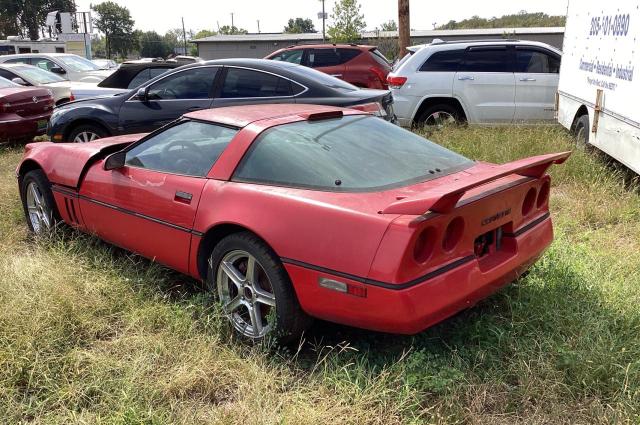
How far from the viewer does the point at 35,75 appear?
12.6m

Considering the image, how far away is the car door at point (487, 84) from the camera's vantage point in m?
8.94

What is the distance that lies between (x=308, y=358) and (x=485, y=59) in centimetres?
732

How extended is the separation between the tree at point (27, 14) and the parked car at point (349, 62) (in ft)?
228

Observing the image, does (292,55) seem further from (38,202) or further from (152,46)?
(152,46)

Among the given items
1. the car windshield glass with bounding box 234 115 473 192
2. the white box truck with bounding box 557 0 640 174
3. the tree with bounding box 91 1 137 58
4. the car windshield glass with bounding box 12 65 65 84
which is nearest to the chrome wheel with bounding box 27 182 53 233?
the car windshield glass with bounding box 234 115 473 192

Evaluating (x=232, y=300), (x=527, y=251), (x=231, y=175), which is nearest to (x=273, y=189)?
(x=231, y=175)

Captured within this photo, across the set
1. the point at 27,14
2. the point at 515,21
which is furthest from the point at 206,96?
the point at 27,14

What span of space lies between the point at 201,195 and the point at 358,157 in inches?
37.5

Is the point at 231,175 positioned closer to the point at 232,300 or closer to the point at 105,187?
the point at 232,300

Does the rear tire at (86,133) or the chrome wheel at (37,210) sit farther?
the rear tire at (86,133)

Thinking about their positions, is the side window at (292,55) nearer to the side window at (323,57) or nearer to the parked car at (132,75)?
the side window at (323,57)

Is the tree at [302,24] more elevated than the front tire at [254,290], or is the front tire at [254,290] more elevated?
the tree at [302,24]

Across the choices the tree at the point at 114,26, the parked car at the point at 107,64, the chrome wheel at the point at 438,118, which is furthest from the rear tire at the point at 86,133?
the tree at the point at 114,26

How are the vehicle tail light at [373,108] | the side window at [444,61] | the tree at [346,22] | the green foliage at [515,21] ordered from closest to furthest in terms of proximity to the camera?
the vehicle tail light at [373,108]
the side window at [444,61]
the tree at [346,22]
the green foliage at [515,21]
